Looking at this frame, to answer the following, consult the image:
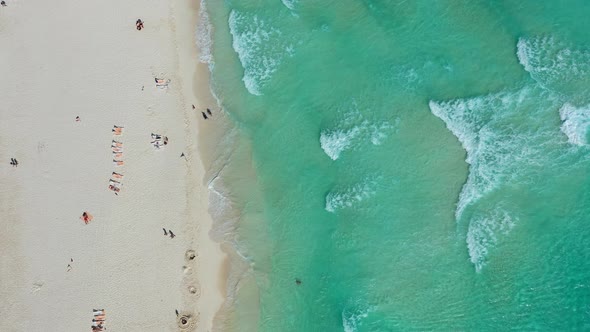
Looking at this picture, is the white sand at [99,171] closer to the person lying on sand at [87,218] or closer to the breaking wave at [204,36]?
the person lying on sand at [87,218]

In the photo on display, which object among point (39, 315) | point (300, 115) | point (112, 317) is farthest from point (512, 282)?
point (39, 315)

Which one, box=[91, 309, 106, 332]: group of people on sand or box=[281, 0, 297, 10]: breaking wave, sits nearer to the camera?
box=[91, 309, 106, 332]: group of people on sand

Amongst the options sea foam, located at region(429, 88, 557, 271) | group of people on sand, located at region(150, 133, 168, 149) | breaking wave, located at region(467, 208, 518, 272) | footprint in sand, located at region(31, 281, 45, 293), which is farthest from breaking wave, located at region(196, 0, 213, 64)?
breaking wave, located at region(467, 208, 518, 272)

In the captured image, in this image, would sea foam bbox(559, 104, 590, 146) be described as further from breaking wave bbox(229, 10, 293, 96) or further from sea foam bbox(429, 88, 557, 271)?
breaking wave bbox(229, 10, 293, 96)

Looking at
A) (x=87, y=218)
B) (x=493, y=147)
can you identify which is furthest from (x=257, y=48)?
(x=493, y=147)

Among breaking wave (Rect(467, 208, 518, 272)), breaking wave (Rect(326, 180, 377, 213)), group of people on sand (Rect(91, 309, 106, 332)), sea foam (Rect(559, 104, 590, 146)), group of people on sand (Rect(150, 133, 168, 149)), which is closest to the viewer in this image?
sea foam (Rect(559, 104, 590, 146))

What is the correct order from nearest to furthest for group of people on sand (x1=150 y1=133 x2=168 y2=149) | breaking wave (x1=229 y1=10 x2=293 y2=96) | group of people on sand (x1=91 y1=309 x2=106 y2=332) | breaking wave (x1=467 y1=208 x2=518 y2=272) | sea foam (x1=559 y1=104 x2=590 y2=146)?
sea foam (x1=559 y1=104 x2=590 y2=146) < breaking wave (x1=467 y1=208 x2=518 y2=272) < group of people on sand (x1=91 y1=309 x2=106 y2=332) < breaking wave (x1=229 y1=10 x2=293 y2=96) < group of people on sand (x1=150 y1=133 x2=168 y2=149)

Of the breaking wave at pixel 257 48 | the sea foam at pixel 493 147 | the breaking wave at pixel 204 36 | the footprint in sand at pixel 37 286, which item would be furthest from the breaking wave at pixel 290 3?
the footprint in sand at pixel 37 286
